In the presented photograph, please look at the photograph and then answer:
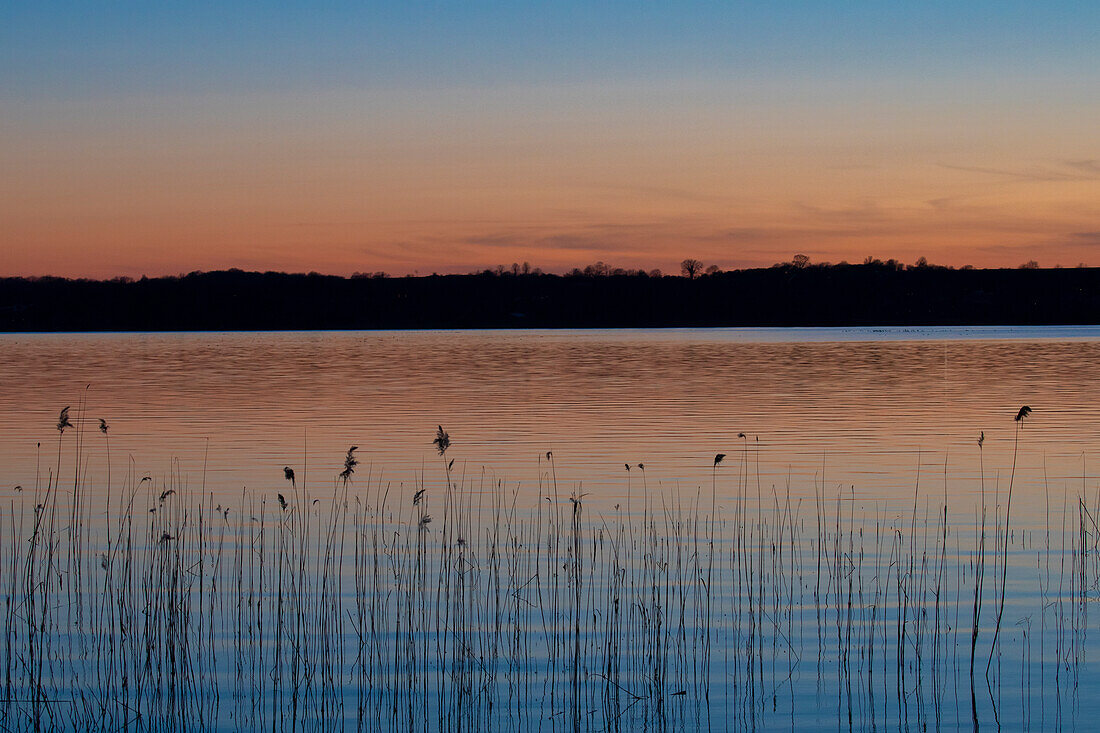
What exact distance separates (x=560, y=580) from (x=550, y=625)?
135 cm

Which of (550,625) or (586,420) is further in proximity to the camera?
(586,420)

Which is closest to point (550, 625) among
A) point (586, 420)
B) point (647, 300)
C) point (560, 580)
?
point (560, 580)

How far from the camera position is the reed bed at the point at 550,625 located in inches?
310

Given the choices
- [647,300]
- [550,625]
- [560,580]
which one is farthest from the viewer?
[647,300]

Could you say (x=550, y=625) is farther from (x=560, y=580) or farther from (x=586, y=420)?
(x=586, y=420)

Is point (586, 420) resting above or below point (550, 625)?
above

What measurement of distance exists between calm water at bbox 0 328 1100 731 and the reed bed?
4cm

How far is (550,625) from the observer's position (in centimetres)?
962

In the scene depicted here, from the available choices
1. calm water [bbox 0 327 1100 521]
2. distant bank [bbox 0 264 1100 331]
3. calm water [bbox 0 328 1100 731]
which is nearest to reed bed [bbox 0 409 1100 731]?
calm water [bbox 0 328 1100 731]

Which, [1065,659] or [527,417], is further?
[527,417]

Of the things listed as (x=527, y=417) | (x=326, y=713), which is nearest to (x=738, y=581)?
(x=326, y=713)

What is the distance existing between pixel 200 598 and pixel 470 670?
2.79 meters

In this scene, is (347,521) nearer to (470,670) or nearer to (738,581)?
(738,581)

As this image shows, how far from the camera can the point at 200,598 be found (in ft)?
32.8
